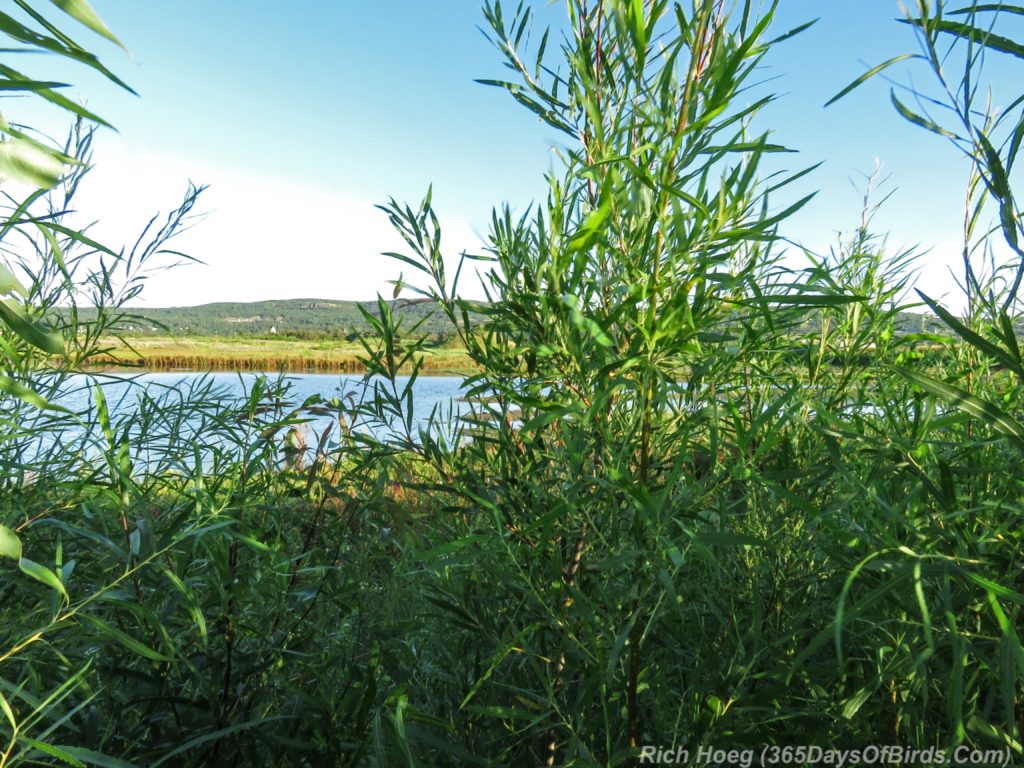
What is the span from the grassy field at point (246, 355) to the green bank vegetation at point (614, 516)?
12 centimetres

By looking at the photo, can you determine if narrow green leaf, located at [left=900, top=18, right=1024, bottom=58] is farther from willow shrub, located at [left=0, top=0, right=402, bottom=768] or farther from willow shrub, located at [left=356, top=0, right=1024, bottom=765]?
willow shrub, located at [left=0, top=0, right=402, bottom=768]

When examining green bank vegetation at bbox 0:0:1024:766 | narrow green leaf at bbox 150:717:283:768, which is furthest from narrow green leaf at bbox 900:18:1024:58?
narrow green leaf at bbox 150:717:283:768

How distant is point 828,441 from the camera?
73 centimetres

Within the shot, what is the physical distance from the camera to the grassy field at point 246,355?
1407mm

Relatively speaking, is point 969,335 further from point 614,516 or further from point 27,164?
point 27,164

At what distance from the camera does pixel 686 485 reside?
0.89m

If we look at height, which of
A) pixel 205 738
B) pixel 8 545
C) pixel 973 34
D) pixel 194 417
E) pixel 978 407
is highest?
pixel 973 34

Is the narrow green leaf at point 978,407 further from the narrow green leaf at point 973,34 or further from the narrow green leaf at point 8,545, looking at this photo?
the narrow green leaf at point 8,545

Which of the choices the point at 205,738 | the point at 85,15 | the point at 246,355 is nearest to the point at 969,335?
the point at 85,15

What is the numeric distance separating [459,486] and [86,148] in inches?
56.2

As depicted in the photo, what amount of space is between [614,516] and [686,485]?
0.10m

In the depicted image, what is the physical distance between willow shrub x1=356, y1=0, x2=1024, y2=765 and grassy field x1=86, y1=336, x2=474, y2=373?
0.14 meters

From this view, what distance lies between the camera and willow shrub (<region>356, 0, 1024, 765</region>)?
0.73 meters

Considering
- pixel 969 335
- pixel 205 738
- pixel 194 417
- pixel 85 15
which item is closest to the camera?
pixel 85 15
